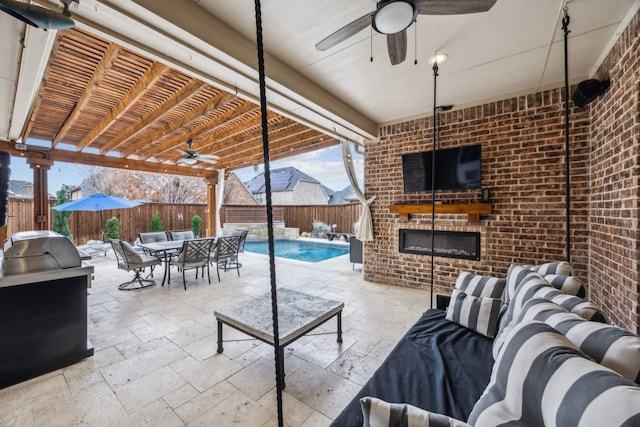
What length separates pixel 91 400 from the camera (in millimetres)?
1729

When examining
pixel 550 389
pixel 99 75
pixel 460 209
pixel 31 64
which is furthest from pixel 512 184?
pixel 31 64

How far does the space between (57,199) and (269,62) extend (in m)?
8.46

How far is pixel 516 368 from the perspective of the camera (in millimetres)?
900

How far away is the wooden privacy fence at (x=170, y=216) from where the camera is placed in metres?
7.23

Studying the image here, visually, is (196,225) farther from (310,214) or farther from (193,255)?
(193,255)

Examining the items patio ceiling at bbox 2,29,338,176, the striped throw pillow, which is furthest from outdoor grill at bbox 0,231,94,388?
the striped throw pillow

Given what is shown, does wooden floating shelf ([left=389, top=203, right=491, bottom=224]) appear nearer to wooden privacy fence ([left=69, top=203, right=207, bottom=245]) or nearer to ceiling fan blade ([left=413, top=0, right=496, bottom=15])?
ceiling fan blade ([left=413, top=0, right=496, bottom=15])

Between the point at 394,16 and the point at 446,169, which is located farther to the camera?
the point at 446,169

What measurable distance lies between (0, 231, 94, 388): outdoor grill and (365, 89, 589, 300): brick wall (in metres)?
3.89

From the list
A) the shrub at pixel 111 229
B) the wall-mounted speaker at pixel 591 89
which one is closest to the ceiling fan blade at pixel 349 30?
the wall-mounted speaker at pixel 591 89

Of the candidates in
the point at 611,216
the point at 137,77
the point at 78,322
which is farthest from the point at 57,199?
the point at 611,216

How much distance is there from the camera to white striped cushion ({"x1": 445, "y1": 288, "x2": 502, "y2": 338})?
5.91 feet

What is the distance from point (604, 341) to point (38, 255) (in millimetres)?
3509

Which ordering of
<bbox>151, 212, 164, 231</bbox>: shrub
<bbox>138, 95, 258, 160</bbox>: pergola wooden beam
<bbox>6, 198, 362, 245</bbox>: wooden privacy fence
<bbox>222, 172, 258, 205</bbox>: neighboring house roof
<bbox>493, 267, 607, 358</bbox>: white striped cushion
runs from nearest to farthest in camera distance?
<bbox>493, 267, 607, 358</bbox>: white striped cushion
<bbox>138, 95, 258, 160</bbox>: pergola wooden beam
<bbox>6, 198, 362, 245</bbox>: wooden privacy fence
<bbox>151, 212, 164, 231</bbox>: shrub
<bbox>222, 172, 258, 205</bbox>: neighboring house roof
